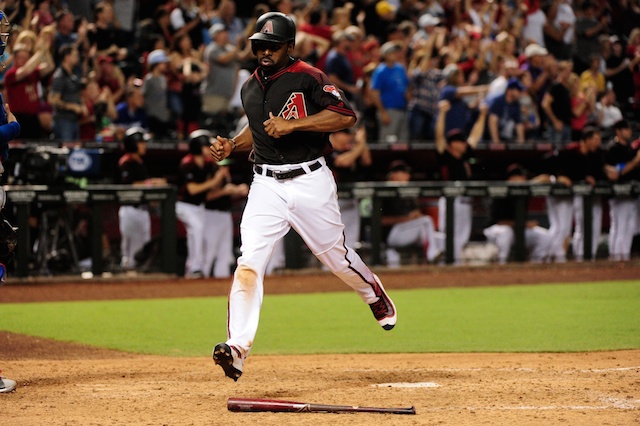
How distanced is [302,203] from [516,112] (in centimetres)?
1156

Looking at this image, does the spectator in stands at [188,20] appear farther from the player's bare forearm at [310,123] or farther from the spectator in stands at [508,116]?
the player's bare forearm at [310,123]

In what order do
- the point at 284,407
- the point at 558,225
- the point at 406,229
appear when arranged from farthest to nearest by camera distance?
the point at 558,225, the point at 406,229, the point at 284,407

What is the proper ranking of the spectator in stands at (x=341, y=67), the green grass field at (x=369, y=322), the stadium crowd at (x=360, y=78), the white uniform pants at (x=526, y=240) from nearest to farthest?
the green grass field at (x=369, y=322)
the stadium crowd at (x=360, y=78)
the white uniform pants at (x=526, y=240)
the spectator in stands at (x=341, y=67)

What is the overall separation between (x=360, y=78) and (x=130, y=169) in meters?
4.94

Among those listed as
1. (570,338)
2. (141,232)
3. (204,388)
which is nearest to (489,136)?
(141,232)

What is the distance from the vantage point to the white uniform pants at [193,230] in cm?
1352

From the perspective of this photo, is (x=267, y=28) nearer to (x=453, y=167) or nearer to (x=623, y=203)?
(x=453, y=167)

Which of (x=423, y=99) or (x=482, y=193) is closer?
(x=482, y=193)

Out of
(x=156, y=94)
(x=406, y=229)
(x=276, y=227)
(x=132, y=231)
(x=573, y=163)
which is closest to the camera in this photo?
(x=276, y=227)

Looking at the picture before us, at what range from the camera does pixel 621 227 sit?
15477 mm

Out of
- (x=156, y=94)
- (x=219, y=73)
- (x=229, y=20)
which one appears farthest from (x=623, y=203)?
(x=156, y=94)

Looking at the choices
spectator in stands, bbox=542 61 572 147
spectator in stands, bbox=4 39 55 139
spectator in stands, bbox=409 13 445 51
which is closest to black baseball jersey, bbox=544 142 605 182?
spectator in stands, bbox=542 61 572 147

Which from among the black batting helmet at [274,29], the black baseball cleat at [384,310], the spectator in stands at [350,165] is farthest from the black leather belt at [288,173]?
the spectator in stands at [350,165]

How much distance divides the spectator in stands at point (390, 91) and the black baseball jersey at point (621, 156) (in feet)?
10.6
